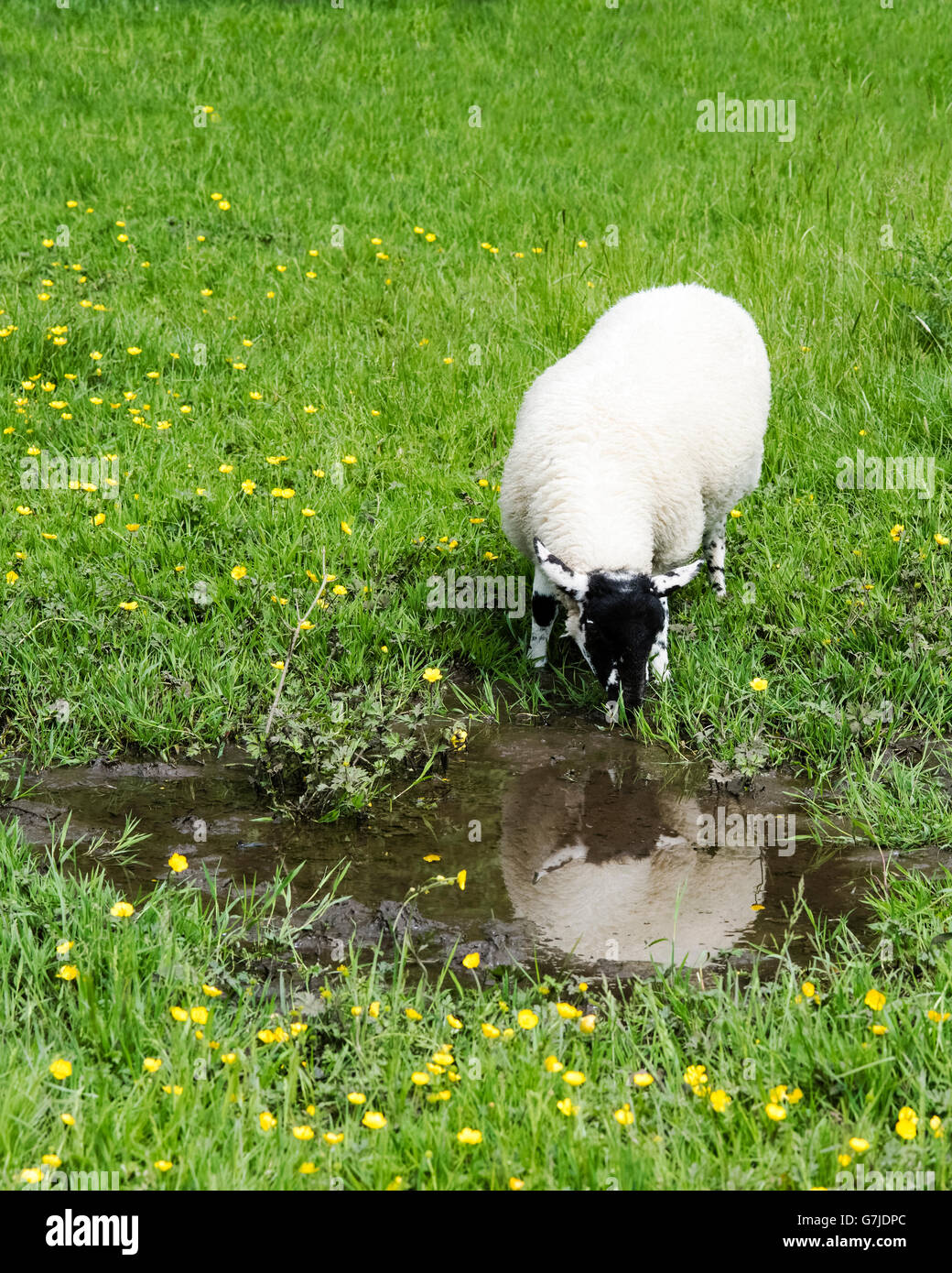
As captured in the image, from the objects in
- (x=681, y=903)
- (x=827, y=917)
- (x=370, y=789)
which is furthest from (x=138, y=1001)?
(x=827, y=917)

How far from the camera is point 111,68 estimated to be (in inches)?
426

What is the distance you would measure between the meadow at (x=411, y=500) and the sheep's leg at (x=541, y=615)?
→ 10cm

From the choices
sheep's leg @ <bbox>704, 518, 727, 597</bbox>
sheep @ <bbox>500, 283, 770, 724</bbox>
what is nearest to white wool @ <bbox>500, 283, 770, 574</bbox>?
sheep @ <bbox>500, 283, 770, 724</bbox>

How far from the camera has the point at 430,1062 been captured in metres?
2.56

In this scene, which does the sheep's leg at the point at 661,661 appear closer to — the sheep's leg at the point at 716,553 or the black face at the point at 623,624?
the black face at the point at 623,624

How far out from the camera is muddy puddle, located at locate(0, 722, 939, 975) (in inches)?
129

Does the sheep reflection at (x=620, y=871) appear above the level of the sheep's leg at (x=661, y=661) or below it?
below

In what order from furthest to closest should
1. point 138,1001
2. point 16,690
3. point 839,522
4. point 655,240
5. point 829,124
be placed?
point 829,124 → point 655,240 → point 839,522 → point 16,690 → point 138,1001

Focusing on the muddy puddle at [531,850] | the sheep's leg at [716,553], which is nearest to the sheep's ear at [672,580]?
the muddy puddle at [531,850]

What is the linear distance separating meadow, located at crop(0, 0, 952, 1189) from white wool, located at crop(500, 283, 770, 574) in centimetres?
48

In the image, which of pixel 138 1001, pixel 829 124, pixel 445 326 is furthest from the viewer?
pixel 829 124

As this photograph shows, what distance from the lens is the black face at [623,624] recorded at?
4.02m

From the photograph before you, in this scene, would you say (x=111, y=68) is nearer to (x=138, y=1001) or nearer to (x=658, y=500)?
(x=658, y=500)

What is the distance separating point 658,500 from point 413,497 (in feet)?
4.81
